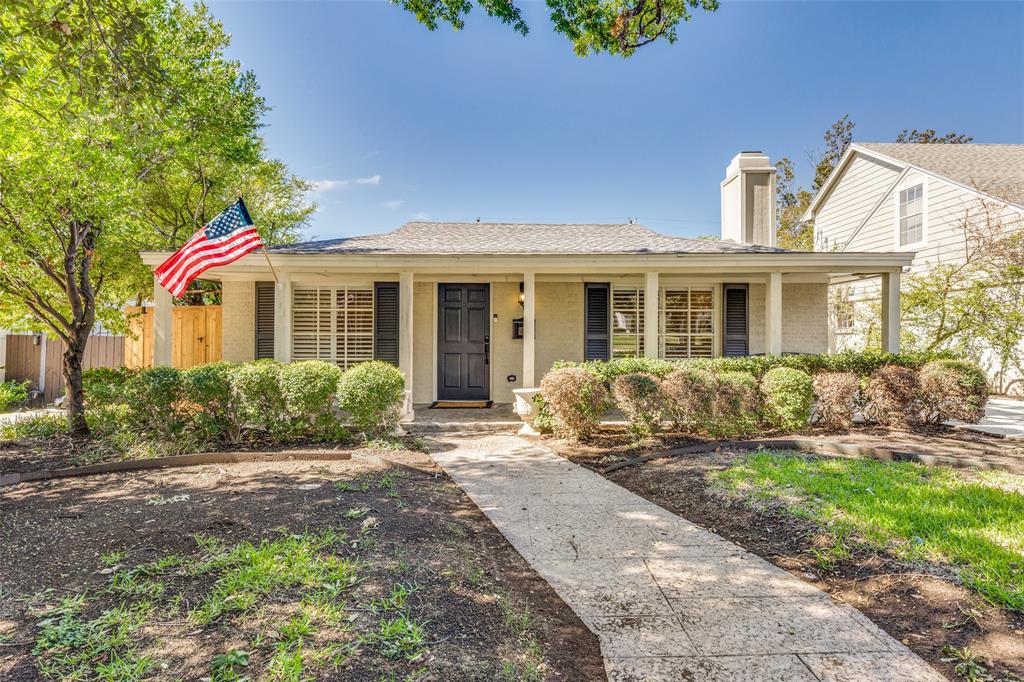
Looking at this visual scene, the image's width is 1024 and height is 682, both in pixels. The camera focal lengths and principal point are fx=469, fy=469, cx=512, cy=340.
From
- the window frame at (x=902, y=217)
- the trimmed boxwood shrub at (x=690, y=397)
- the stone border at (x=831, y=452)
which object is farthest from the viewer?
the window frame at (x=902, y=217)

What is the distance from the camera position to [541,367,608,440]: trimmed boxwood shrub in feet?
19.9

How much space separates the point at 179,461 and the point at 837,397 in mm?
8040

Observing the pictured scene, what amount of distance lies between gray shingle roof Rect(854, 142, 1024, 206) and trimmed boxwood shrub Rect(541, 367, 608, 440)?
1081 centimetres

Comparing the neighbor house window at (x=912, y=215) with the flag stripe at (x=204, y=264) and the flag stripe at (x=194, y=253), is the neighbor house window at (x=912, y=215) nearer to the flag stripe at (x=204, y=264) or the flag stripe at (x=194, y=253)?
the flag stripe at (x=204, y=264)

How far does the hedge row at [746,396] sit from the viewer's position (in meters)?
6.03

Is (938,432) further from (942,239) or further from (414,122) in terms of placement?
(414,122)

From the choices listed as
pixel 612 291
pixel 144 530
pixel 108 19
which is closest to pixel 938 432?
pixel 612 291

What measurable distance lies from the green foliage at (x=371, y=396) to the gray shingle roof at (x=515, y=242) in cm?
212

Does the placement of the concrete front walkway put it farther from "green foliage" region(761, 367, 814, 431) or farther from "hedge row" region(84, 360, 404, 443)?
"green foliage" region(761, 367, 814, 431)

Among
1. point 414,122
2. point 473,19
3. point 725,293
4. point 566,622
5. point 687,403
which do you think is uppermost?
point 414,122

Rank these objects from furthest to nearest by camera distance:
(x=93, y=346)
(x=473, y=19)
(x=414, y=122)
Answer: (x=414, y=122) → (x=93, y=346) → (x=473, y=19)

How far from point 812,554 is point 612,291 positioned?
19.9 ft

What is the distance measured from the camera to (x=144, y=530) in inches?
123

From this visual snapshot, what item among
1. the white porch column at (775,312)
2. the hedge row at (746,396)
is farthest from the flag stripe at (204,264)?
the white porch column at (775,312)
